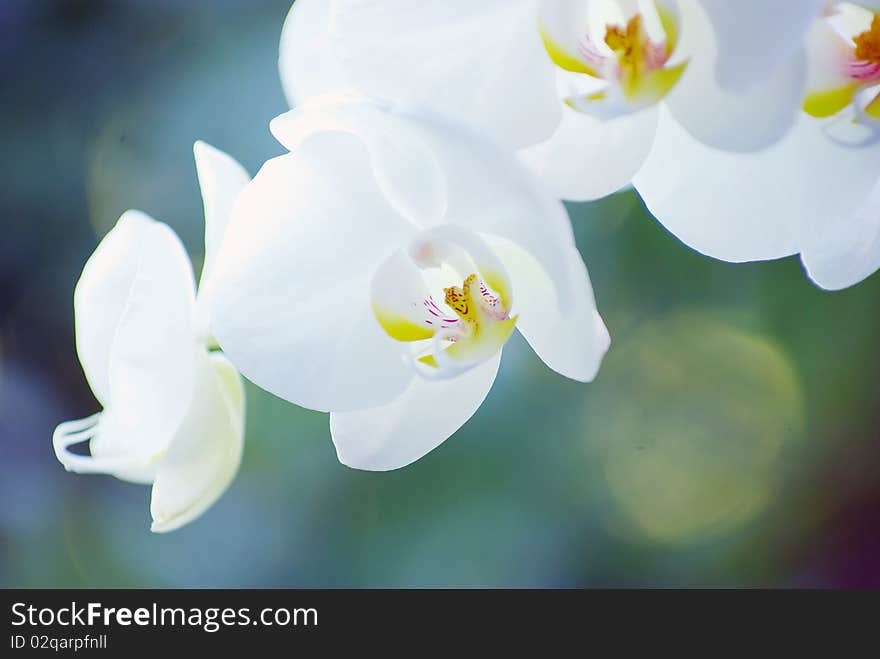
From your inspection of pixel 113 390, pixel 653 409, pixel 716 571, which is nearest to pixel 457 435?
pixel 653 409

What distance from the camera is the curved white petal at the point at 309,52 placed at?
29 cm

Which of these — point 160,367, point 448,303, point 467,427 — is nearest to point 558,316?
point 448,303

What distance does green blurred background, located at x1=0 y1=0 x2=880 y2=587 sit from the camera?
862mm

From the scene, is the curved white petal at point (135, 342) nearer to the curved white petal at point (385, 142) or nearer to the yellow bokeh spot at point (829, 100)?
the curved white petal at point (385, 142)

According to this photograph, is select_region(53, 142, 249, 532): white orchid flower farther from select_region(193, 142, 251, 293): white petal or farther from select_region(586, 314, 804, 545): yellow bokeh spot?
select_region(586, 314, 804, 545): yellow bokeh spot

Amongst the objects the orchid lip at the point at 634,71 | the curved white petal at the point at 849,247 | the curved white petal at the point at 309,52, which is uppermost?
the curved white petal at the point at 309,52

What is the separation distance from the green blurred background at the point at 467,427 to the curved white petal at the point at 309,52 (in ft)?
1.72

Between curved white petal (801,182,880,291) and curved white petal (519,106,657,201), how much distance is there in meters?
0.07

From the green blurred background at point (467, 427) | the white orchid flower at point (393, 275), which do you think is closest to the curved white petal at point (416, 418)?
the white orchid flower at point (393, 275)

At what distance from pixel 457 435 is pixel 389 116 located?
646 mm

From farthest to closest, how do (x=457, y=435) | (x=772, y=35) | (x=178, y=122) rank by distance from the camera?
1. (x=178, y=122)
2. (x=457, y=435)
3. (x=772, y=35)

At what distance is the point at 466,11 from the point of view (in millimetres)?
259

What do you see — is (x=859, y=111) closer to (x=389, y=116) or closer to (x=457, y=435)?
(x=389, y=116)

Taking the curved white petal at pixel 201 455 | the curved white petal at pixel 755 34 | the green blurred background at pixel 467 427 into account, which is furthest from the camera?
the green blurred background at pixel 467 427
